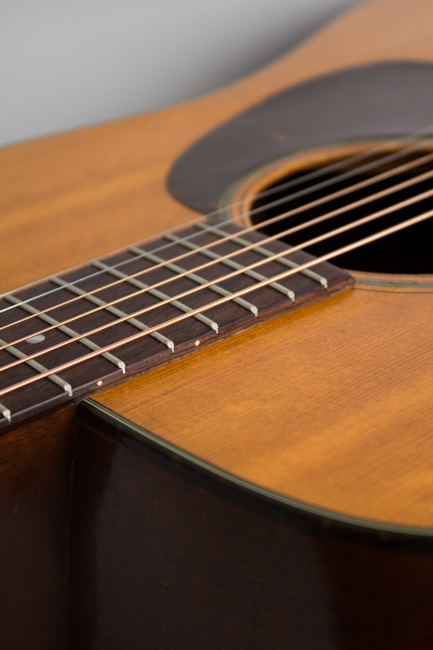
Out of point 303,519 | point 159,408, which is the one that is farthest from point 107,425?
point 303,519

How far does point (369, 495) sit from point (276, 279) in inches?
9.8

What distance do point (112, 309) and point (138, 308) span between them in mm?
22

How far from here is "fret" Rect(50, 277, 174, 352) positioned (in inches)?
19.7

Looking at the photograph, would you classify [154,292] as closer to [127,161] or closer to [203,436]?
[203,436]

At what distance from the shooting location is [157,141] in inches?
35.8

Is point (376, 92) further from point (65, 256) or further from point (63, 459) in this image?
point (63, 459)

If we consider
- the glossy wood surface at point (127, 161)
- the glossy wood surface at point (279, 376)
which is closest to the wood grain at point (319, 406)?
the glossy wood surface at point (279, 376)

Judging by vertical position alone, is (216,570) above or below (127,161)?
below

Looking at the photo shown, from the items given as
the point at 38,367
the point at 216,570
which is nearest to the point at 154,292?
the point at 38,367

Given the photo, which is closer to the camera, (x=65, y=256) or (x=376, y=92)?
(x=65, y=256)

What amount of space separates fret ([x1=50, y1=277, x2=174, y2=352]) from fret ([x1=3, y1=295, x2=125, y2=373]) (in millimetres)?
40

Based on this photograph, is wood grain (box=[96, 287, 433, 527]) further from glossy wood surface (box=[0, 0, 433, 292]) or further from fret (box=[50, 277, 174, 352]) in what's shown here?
glossy wood surface (box=[0, 0, 433, 292])

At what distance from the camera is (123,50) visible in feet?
3.89

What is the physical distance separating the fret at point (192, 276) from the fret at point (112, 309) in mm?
79
